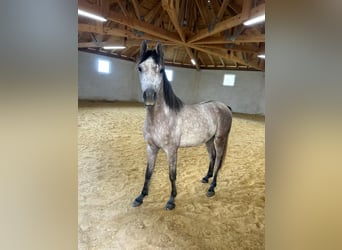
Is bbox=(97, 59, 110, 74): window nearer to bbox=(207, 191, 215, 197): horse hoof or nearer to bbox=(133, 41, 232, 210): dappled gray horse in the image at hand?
bbox=(133, 41, 232, 210): dappled gray horse

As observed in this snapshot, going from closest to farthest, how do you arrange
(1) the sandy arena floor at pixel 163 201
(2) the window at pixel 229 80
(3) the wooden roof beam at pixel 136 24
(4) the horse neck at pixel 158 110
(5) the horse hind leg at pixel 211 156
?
(1) the sandy arena floor at pixel 163 201 < (4) the horse neck at pixel 158 110 < (5) the horse hind leg at pixel 211 156 < (3) the wooden roof beam at pixel 136 24 < (2) the window at pixel 229 80

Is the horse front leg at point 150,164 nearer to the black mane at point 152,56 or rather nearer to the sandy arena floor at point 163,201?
the sandy arena floor at point 163,201

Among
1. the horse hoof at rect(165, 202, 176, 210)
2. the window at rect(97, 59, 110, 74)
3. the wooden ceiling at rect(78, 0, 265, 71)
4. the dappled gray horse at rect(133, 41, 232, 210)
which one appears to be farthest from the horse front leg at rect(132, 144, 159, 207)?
the window at rect(97, 59, 110, 74)

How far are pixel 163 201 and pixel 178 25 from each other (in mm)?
3659

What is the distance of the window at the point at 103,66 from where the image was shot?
891cm

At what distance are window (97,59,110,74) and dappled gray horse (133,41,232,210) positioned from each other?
692 cm

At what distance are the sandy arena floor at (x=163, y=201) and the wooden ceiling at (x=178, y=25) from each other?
2.26 m

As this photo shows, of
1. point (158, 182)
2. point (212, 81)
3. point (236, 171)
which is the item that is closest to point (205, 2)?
point (236, 171)

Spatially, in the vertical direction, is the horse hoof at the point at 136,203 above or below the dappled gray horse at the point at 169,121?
below

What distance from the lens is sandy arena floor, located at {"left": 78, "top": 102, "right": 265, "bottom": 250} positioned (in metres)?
1.95

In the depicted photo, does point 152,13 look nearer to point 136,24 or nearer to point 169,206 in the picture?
point 136,24

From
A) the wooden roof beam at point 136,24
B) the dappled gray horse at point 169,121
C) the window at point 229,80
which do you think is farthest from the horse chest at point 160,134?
the window at point 229,80

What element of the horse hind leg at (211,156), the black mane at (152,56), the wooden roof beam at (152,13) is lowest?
the horse hind leg at (211,156)
